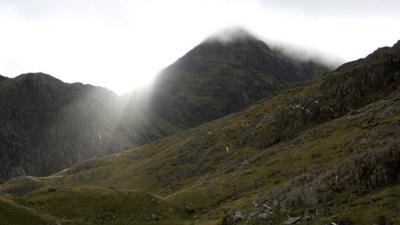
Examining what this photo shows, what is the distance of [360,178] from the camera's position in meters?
52.9

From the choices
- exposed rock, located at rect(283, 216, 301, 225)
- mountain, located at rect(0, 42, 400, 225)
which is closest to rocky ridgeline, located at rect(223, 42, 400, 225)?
exposed rock, located at rect(283, 216, 301, 225)

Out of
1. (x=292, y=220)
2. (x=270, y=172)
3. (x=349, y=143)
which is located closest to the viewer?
(x=292, y=220)

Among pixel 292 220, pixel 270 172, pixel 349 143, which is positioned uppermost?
pixel 349 143

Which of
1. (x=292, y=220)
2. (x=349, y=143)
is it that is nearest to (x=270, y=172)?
(x=349, y=143)

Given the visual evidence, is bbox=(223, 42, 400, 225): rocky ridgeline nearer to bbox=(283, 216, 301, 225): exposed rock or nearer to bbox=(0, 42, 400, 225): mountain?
bbox=(283, 216, 301, 225): exposed rock

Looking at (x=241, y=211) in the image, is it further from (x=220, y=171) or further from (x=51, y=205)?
(x=220, y=171)

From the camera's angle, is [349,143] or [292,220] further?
[349,143]

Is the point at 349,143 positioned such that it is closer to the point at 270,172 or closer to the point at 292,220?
the point at 270,172

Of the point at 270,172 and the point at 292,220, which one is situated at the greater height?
the point at 292,220

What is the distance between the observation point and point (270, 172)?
91.5m

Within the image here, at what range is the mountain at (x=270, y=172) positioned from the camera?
5200 cm

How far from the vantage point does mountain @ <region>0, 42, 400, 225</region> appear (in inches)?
2047

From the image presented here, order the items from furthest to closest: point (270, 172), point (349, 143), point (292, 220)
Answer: point (270, 172), point (349, 143), point (292, 220)

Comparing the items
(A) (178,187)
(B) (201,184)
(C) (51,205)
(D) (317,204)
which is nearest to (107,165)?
(A) (178,187)
